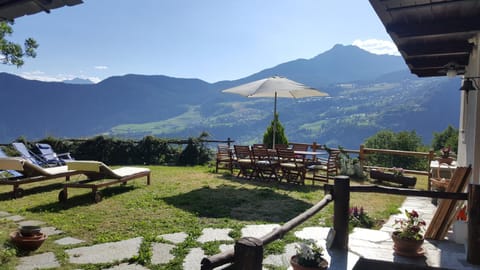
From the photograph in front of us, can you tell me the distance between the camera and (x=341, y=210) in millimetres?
3518

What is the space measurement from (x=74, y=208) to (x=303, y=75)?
7395 inches

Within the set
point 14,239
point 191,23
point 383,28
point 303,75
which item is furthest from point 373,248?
point 303,75

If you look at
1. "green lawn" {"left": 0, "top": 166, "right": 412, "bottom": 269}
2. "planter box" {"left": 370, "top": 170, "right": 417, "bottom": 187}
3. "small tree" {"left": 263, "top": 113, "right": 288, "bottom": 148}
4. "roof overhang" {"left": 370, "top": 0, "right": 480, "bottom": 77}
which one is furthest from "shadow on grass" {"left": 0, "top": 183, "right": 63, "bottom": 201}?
"planter box" {"left": 370, "top": 170, "right": 417, "bottom": 187}

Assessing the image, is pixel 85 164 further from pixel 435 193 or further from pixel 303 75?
pixel 303 75

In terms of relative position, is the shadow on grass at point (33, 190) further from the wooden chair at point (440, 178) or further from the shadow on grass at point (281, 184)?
the wooden chair at point (440, 178)

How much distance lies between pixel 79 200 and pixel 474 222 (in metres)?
5.47

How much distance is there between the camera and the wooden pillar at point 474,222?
3.19 m

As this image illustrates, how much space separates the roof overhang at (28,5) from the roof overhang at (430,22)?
7.30 ft

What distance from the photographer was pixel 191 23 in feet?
59.5

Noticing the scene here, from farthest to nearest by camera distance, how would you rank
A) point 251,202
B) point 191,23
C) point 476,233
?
point 191,23 < point 251,202 < point 476,233

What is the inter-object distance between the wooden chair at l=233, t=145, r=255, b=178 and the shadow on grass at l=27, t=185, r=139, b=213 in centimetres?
258

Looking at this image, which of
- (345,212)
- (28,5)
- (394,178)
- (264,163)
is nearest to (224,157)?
(264,163)

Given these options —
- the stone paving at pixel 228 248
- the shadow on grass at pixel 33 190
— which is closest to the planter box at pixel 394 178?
the stone paving at pixel 228 248

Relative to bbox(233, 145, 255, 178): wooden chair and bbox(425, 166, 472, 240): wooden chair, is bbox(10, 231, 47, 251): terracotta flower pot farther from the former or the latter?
bbox(233, 145, 255, 178): wooden chair
